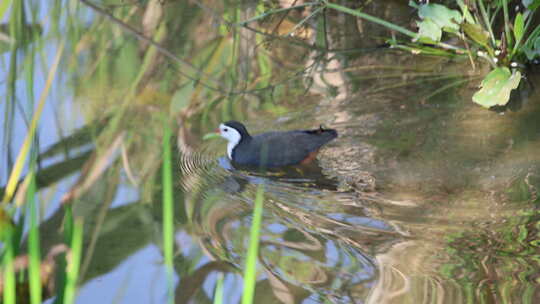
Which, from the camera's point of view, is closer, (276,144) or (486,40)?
(276,144)

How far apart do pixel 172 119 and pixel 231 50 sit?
1370 millimetres

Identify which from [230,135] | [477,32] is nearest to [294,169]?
[230,135]

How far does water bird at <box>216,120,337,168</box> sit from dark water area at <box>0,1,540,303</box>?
13 centimetres

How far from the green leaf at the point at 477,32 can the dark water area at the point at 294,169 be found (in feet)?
1.49

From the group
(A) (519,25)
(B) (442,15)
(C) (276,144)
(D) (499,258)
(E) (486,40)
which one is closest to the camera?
(D) (499,258)

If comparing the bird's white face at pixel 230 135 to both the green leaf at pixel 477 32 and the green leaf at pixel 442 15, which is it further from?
the green leaf at pixel 477 32

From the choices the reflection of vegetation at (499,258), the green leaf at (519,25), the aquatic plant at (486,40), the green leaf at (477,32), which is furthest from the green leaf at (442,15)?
the reflection of vegetation at (499,258)

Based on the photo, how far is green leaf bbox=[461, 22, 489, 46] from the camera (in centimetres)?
591

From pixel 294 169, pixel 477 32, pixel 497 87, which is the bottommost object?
pixel 294 169

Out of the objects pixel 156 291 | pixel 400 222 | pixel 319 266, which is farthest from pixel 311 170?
pixel 156 291

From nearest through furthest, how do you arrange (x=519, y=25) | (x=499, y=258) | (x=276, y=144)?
(x=499, y=258) → (x=276, y=144) → (x=519, y=25)

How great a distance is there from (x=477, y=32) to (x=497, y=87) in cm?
47

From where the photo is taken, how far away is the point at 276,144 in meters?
5.61

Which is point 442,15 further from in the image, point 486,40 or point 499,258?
point 499,258
